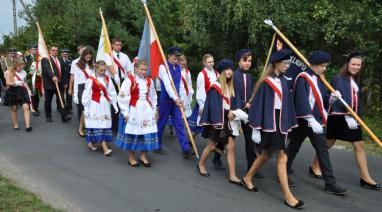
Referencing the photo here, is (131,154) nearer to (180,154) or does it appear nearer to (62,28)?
(180,154)

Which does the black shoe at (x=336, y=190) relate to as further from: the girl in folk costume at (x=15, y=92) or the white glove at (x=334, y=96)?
the girl in folk costume at (x=15, y=92)

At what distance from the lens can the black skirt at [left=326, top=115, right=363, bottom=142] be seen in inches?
223

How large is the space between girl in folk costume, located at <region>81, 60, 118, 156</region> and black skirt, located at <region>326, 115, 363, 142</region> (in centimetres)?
359

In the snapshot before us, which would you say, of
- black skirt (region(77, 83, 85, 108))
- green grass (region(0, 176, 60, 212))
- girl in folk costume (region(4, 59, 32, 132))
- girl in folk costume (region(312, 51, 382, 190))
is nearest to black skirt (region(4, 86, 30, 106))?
girl in folk costume (region(4, 59, 32, 132))

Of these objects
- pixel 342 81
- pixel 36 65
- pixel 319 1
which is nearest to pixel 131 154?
pixel 342 81

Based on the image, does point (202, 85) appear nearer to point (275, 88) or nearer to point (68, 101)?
point (275, 88)

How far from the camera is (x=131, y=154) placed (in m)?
6.61

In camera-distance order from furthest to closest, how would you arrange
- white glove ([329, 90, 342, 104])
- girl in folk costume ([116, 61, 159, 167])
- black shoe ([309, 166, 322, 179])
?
girl in folk costume ([116, 61, 159, 167]), black shoe ([309, 166, 322, 179]), white glove ([329, 90, 342, 104])

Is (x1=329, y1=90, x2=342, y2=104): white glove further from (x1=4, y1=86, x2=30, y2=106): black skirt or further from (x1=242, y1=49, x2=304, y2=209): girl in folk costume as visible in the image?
(x1=4, y1=86, x2=30, y2=106): black skirt

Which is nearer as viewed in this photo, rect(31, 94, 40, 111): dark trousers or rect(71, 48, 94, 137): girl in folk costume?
rect(71, 48, 94, 137): girl in folk costume

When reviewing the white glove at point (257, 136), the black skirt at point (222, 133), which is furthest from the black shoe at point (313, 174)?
the white glove at point (257, 136)

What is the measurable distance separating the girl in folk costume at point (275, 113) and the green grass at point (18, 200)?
8.44 feet

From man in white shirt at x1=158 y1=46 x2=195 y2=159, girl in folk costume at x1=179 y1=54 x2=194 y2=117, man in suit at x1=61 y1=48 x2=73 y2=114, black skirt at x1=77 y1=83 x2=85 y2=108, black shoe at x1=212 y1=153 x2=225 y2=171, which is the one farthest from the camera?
man in suit at x1=61 y1=48 x2=73 y2=114

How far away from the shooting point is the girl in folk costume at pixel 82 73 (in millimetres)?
8375
